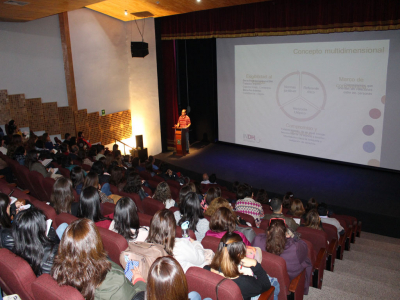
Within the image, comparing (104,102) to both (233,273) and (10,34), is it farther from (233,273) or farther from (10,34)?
(233,273)

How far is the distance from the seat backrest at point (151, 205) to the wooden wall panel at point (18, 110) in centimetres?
533

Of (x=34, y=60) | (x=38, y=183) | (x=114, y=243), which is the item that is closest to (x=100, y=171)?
(x=38, y=183)

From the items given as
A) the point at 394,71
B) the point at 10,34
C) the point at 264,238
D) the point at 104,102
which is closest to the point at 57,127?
the point at 104,102

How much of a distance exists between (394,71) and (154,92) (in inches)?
240

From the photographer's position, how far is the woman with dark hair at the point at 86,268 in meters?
1.91

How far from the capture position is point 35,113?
26.9 feet

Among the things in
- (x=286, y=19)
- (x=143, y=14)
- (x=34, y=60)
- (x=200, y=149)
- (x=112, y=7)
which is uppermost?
(x=112, y=7)

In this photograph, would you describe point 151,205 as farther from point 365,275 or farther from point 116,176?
point 365,275

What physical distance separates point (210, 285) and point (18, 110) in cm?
745

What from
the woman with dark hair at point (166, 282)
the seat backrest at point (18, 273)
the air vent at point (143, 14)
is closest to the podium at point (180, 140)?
the air vent at point (143, 14)

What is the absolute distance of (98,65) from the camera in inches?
369

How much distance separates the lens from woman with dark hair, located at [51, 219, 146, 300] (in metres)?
1.91

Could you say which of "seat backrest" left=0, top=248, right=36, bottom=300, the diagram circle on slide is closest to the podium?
the diagram circle on slide

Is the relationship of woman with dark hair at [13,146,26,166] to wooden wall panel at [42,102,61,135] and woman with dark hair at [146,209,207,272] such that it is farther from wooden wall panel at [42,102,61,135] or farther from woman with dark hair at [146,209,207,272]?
woman with dark hair at [146,209,207,272]
